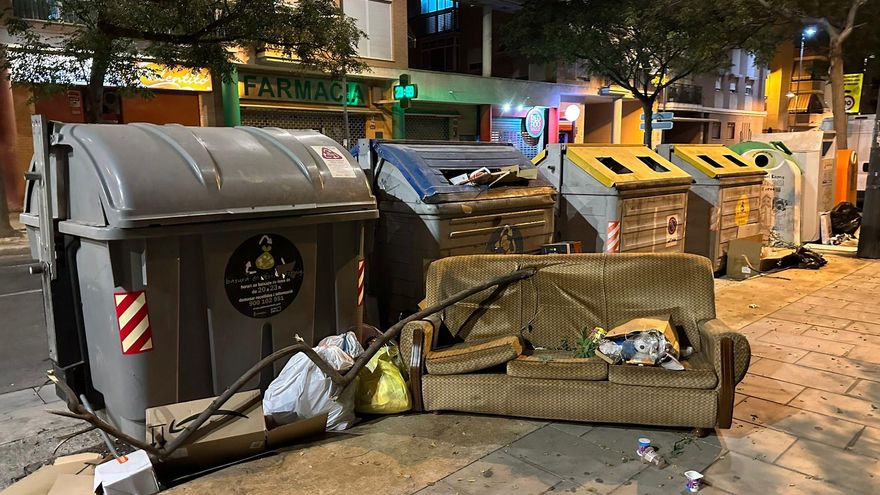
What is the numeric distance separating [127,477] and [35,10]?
510 inches

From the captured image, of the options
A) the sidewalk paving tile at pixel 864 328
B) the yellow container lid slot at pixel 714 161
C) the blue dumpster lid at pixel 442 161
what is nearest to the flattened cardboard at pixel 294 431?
the blue dumpster lid at pixel 442 161

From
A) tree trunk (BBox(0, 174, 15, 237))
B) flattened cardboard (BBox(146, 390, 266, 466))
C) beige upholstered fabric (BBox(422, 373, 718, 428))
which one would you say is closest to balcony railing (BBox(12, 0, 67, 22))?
tree trunk (BBox(0, 174, 15, 237))

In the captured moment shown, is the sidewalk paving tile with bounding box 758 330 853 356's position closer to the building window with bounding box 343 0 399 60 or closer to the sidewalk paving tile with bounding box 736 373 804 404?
the sidewalk paving tile with bounding box 736 373 804 404

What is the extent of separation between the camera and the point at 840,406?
167 inches

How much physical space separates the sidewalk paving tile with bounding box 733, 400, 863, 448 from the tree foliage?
907cm

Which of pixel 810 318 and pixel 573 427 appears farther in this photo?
pixel 810 318

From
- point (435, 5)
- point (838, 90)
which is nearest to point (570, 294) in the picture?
point (838, 90)

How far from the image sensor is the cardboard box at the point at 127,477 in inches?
119

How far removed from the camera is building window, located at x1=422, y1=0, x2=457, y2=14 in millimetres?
23156

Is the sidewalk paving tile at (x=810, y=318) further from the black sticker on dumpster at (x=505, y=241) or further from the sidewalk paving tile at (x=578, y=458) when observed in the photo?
the sidewalk paving tile at (x=578, y=458)

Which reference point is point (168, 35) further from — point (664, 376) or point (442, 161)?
point (664, 376)

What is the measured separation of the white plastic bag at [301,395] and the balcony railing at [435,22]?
2132cm

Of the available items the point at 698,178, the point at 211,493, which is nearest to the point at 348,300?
the point at 211,493

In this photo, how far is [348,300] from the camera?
4410mm
